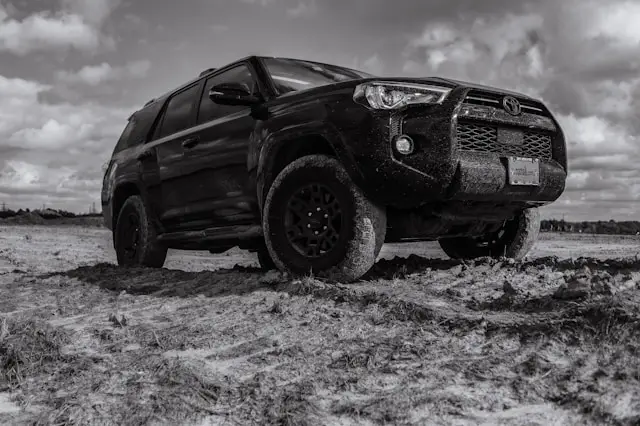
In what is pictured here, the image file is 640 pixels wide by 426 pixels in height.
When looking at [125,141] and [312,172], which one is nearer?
[312,172]

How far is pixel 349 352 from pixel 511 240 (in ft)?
9.60

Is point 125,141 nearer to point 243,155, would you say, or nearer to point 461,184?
point 243,155

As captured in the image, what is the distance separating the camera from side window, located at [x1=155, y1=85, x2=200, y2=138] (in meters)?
6.68

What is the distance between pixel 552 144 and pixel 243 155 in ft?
7.91

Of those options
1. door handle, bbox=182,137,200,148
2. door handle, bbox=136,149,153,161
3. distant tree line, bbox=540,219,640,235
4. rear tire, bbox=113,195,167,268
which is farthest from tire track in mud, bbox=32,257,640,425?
distant tree line, bbox=540,219,640,235

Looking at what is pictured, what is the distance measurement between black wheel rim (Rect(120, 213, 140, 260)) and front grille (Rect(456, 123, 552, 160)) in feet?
13.1

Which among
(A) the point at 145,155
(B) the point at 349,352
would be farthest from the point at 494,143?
(A) the point at 145,155

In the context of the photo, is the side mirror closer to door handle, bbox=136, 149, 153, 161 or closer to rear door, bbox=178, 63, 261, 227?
rear door, bbox=178, 63, 261, 227

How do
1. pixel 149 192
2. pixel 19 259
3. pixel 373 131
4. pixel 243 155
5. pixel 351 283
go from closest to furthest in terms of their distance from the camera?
pixel 373 131 < pixel 351 283 < pixel 243 155 < pixel 149 192 < pixel 19 259

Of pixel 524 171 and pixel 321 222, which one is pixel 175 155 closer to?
pixel 321 222

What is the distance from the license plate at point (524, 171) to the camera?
15.7ft

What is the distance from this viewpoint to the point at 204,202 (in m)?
6.14

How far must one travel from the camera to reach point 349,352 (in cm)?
350

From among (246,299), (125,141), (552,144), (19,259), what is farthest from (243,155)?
(19,259)
